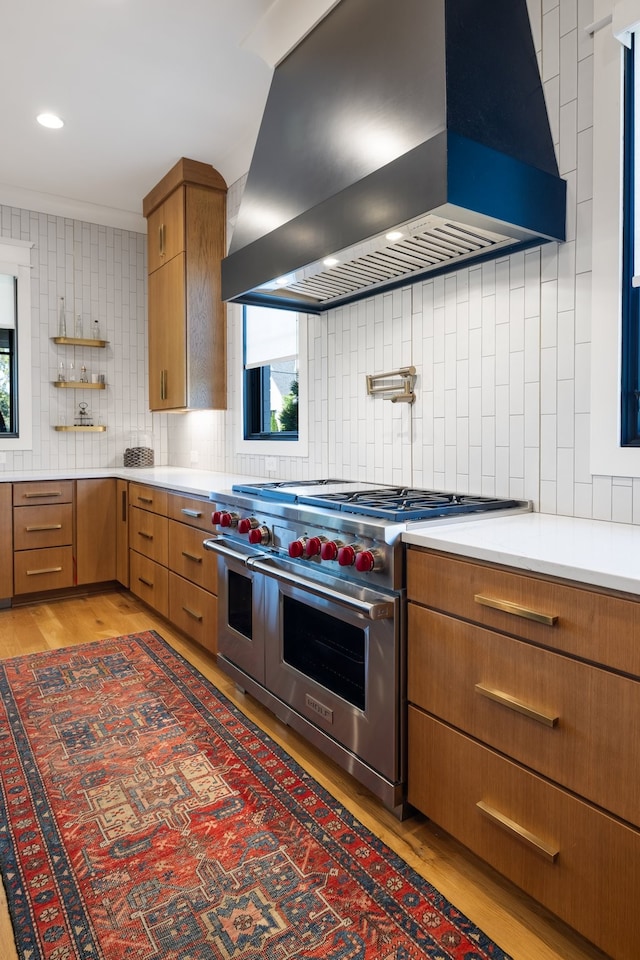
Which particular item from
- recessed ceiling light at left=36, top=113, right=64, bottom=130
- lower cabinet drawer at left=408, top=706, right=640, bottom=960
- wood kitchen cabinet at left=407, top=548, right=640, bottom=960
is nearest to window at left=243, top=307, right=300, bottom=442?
recessed ceiling light at left=36, top=113, right=64, bottom=130

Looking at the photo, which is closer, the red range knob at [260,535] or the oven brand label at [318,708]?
the oven brand label at [318,708]

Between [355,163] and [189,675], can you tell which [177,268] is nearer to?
[355,163]

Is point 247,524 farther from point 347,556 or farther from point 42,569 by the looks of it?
point 42,569

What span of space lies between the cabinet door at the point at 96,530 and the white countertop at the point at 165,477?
0.33ft

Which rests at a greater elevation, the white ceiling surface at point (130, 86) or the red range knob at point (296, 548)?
the white ceiling surface at point (130, 86)

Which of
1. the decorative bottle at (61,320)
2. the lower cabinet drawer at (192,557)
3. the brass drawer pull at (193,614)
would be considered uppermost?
the decorative bottle at (61,320)

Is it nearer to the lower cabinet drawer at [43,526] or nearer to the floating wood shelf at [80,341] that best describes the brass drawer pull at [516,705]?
the lower cabinet drawer at [43,526]

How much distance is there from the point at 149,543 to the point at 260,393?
47.3 inches

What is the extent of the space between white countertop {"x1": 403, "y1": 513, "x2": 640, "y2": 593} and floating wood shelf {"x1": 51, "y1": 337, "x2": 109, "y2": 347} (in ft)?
12.5

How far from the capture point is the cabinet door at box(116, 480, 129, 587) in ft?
13.5

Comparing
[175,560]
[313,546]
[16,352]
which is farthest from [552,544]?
[16,352]

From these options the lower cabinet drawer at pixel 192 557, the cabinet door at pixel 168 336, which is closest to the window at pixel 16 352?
the cabinet door at pixel 168 336

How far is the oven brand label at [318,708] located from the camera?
6.46 feet

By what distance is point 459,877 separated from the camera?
5.04ft
